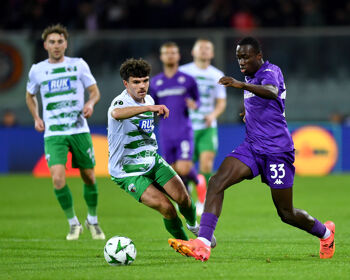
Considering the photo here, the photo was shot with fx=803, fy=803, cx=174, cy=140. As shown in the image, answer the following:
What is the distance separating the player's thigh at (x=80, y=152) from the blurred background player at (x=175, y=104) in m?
2.10

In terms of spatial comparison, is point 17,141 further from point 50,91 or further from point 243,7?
point 50,91

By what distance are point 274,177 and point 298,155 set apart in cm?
1152

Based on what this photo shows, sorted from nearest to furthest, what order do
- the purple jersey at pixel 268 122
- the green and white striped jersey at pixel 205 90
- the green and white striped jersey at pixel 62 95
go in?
the purple jersey at pixel 268 122 < the green and white striped jersey at pixel 62 95 < the green and white striped jersey at pixel 205 90

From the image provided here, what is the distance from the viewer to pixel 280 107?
24.6 ft

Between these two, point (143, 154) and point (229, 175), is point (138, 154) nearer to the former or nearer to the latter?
point (143, 154)

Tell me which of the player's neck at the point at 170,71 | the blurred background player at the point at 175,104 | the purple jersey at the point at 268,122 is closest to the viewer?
the purple jersey at the point at 268,122

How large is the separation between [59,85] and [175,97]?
2355mm

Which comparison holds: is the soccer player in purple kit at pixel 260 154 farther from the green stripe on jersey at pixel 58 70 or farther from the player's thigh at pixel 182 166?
the player's thigh at pixel 182 166

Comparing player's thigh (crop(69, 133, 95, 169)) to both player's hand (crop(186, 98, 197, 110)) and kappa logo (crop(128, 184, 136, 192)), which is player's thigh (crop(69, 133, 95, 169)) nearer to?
kappa logo (crop(128, 184, 136, 192))

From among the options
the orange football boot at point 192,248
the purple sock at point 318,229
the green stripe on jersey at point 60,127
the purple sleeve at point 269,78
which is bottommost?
the purple sock at point 318,229

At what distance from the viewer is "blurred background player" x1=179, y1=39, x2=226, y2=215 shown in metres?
13.0

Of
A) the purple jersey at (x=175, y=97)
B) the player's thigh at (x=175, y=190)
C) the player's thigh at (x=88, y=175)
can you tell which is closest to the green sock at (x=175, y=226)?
the player's thigh at (x=175, y=190)

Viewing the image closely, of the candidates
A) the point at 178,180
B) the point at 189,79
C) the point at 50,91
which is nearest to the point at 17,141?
the point at 189,79

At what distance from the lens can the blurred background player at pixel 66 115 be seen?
31.6 ft
